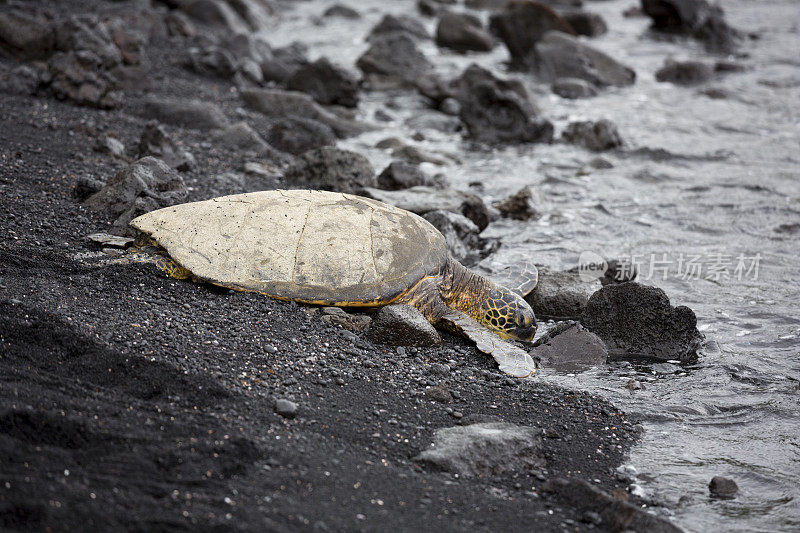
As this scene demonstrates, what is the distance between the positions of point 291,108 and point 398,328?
6.40 m

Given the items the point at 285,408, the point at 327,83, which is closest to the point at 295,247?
the point at 285,408

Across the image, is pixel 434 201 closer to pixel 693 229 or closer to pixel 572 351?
pixel 572 351

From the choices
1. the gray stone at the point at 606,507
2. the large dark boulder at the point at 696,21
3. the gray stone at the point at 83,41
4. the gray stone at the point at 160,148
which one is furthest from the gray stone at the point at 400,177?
the large dark boulder at the point at 696,21

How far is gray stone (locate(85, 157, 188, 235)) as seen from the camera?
5781 mm

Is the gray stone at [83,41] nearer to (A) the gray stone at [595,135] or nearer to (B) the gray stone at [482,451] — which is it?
(A) the gray stone at [595,135]

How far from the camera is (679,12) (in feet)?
60.4

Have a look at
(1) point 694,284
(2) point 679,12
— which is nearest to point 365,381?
(1) point 694,284

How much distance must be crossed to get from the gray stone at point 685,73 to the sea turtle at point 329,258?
35.9 ft

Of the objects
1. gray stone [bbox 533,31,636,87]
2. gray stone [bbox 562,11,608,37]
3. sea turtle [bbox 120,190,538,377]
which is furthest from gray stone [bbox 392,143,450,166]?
gray stone [bbox 562,11,608,37]

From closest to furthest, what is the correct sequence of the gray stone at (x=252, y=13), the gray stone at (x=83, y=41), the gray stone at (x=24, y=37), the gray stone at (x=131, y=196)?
the gray stone at (x=131, y=196) < the gray stone at (x=83, y=41) < the gray stone at (x=24, y=37) < the gray stone at (x=252, y=13)

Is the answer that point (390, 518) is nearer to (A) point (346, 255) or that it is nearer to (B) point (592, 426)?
(B) point (592, 426)

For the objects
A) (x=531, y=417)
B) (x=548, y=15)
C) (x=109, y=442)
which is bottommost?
(x=531, y=417)

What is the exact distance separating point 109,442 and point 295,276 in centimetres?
206

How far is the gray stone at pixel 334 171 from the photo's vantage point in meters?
7.78
